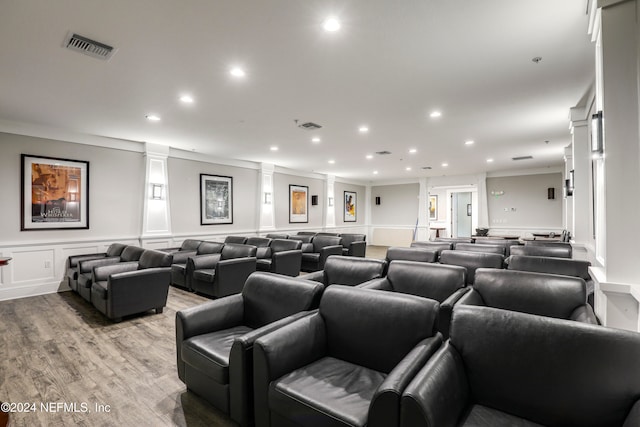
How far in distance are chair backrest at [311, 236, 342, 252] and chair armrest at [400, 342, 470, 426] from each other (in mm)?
5875

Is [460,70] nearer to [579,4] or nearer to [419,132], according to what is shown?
[579,4]

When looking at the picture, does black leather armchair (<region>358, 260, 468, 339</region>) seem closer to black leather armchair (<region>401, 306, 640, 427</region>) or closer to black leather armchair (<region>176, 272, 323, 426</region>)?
black leather armchair (<region>176, 272, 323, 426</region>)

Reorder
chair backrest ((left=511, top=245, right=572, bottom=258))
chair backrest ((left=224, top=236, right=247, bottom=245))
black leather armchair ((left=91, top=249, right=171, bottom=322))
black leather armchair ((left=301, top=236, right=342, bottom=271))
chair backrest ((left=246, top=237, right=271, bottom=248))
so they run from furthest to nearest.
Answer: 1. chair backrest ((left=224, top=236, right=247, bottom=245))
2. black leather armchair ((left=301, top=236, right=342, bottom=271))
3. chair backrest ((left=246, top=237, right=271, bottom=248))
4. chair backrest ((left=511, top=245, right=572, bottom=258))
5. black leather armchair ((left=91, top=249, right=171, bottom=322))

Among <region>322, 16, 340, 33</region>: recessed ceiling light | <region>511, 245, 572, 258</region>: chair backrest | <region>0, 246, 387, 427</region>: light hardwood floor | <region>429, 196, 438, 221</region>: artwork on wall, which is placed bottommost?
<region>0, 246, 387, 427</region>: light hardwood floor

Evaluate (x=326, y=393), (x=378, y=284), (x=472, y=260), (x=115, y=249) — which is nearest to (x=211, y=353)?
(x=326, y=393)

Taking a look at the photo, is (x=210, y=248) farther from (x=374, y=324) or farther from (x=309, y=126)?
(x=374, y=324)

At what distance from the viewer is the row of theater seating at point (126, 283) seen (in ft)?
12.5

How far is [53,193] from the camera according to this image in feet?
17.2

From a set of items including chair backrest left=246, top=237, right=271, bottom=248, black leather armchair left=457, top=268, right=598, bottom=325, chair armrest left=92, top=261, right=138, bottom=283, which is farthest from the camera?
chair backrest left=246, top=237, right=271, bottom=248

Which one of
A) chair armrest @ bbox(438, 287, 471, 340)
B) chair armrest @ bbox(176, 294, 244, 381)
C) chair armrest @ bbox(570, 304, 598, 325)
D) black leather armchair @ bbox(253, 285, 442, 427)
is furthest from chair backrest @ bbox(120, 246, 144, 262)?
chair armrest @ bbox(570, 304, 598, 325)

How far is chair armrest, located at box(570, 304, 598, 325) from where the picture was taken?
197 cm

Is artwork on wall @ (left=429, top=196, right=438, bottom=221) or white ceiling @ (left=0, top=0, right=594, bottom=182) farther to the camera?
artwork on wall @ (left=429, top=196, right=438, bottom=221)

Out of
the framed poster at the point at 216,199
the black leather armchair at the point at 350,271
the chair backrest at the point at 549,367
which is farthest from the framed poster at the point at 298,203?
the chair backrest at the point at 549,367

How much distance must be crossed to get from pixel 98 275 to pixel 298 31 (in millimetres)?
4169
